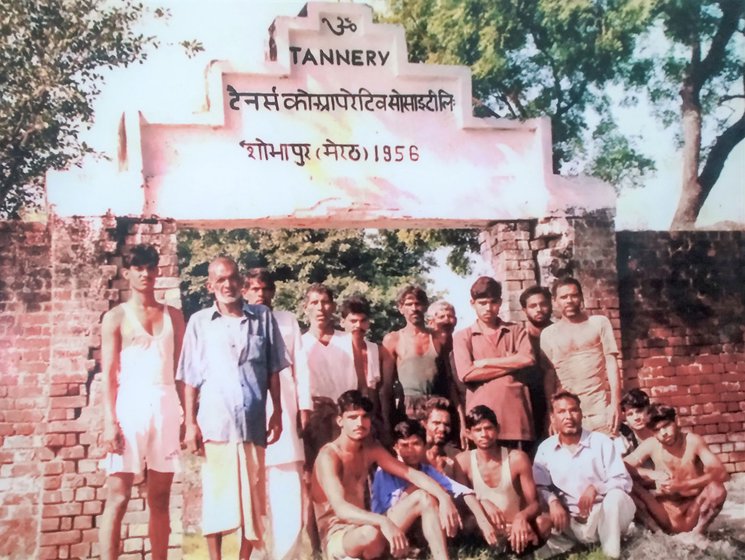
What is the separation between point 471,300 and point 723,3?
2.17 meters

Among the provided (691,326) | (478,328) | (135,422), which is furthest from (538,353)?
(135,422)

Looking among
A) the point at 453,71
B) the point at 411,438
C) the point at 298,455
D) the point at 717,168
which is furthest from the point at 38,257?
the point at 717,168

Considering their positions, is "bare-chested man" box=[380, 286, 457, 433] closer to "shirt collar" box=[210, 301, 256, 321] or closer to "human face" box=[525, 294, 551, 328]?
"human face" box=[525, 294, 551, 328]

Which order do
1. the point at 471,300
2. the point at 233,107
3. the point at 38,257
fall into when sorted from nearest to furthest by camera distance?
1. the point at 38,257
2. the point at 233,107
3. the point at 471,300

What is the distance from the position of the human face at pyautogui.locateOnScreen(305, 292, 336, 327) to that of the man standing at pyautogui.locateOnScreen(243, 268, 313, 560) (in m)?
0.08

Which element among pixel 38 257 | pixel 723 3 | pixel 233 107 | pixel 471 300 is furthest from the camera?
pixel 723 3

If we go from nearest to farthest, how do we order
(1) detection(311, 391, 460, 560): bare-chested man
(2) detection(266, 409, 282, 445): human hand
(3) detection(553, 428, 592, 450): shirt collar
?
(1) detection(311, 391, 460, 560): bare-chested man → (2) detection(266, 409, 282, 445): human hand → (3) detection(553, 428, 592, 450): shirt collar

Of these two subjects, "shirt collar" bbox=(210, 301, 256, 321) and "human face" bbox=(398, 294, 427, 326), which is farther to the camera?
"human face" bbox=(398, 294, 427, 326)

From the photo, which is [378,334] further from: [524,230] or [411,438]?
[524,230]

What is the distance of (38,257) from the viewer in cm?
427

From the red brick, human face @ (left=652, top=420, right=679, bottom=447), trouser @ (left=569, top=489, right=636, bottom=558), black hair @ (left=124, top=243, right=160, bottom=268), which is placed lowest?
trouser @ (left=569, top=489, right=636, bottom=558)

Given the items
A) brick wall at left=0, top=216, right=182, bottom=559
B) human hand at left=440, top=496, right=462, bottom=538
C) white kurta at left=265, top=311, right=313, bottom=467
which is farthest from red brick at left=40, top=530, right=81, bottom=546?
human hand at left=440, top=496, right=462, bottom=538

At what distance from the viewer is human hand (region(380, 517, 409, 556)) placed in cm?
427

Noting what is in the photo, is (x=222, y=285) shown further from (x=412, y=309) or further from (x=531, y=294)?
(x=531, y=294)
